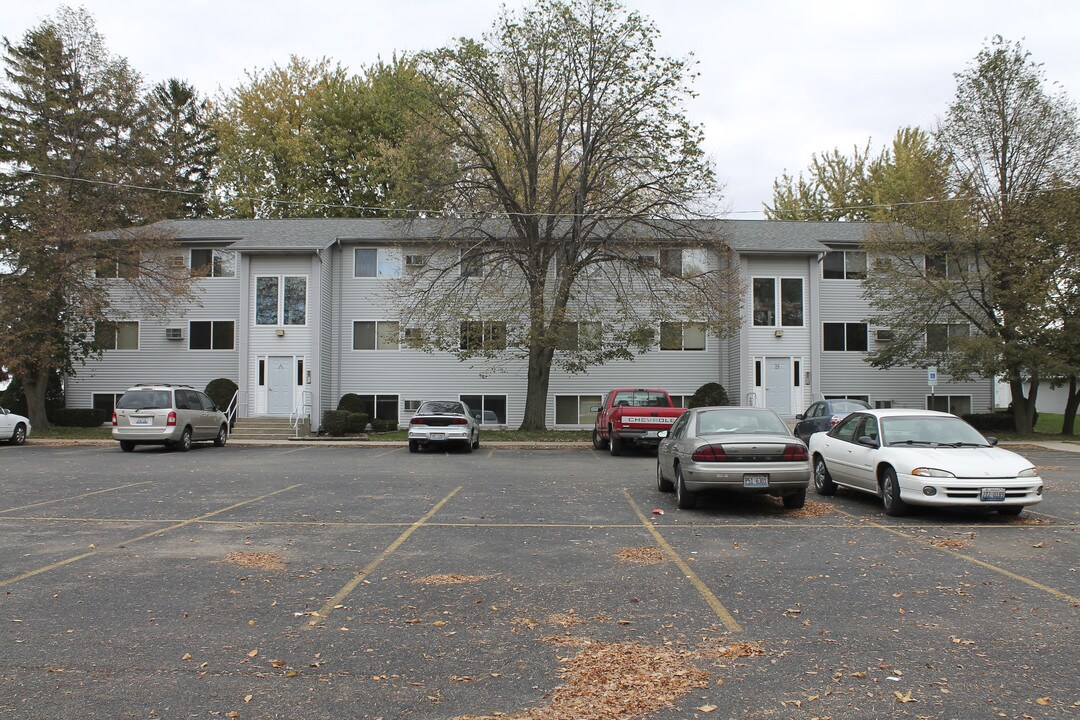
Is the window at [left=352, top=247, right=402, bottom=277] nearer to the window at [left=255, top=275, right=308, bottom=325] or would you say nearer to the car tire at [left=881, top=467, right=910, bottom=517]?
the window at [left=255, top=275, right=308, bottom=325]

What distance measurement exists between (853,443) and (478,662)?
8885mm

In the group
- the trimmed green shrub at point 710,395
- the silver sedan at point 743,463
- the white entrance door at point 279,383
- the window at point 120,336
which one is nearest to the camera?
the silver sedan at point 743,463

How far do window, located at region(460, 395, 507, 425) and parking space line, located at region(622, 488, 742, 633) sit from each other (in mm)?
22598

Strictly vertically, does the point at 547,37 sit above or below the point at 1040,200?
above

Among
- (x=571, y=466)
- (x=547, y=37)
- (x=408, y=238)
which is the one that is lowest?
(x=571, y=466)

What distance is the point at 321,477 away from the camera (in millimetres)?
15688

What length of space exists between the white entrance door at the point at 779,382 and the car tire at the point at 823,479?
61.6ft

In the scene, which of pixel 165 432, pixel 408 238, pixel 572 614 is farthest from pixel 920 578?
pixel 408 238

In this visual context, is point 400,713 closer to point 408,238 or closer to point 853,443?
point 853,443

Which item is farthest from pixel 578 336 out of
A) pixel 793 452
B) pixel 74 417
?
pixel 74 417

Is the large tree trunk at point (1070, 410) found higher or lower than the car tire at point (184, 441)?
higher

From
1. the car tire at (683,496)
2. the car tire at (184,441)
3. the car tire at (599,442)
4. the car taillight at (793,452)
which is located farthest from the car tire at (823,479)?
the car tire at (184,441)

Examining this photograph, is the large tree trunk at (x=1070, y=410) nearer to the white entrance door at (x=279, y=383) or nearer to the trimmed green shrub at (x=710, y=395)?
the trimmed green shrub at (x=710, y=395)

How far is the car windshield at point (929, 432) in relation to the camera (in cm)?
1115
